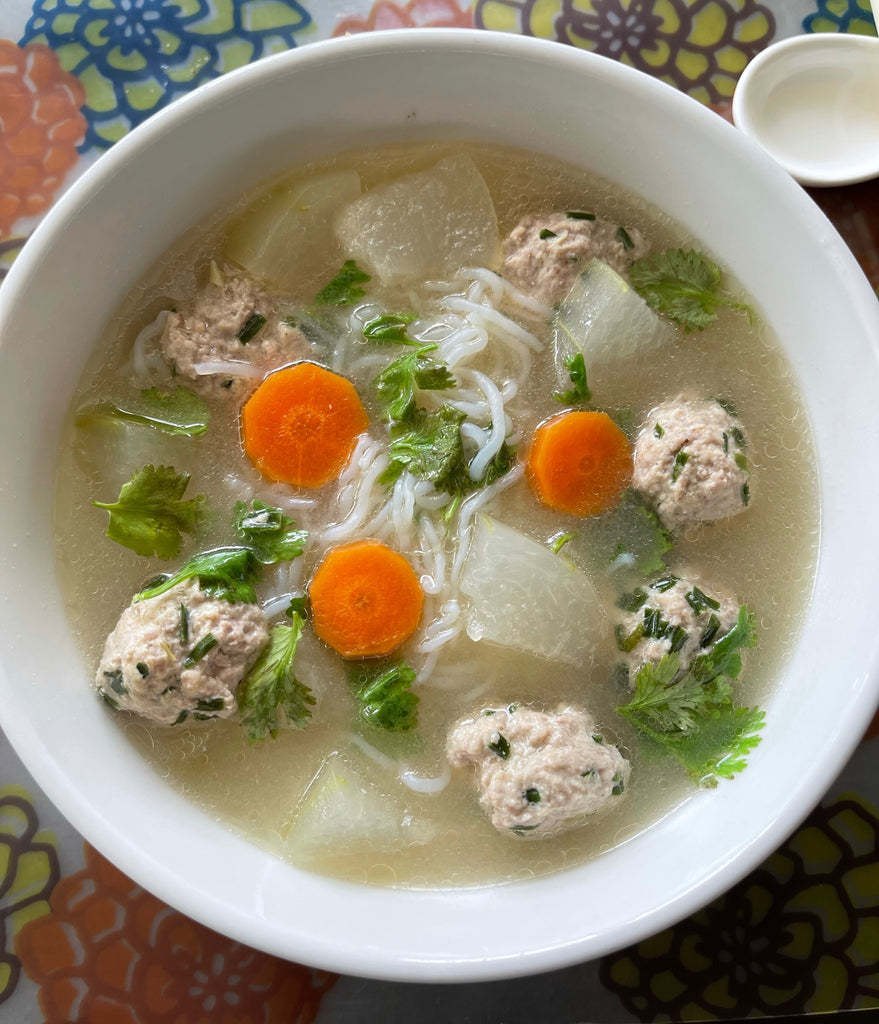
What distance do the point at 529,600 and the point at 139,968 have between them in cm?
174

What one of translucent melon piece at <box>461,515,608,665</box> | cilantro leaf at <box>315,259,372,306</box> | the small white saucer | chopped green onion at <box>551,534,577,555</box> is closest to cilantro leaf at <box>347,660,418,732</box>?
translucent melon piece at <box>461,515,608,665</box>

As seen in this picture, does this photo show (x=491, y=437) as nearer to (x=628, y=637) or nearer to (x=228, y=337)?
(x=628, y=637)

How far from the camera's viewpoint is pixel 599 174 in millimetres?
2936

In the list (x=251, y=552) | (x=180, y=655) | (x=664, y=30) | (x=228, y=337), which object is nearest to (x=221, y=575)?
(x=251, y=552)

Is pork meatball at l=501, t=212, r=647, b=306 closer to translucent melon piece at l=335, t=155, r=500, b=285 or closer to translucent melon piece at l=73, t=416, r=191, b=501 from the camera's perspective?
translucent melon piece at l=335, t=155, r=500, b=285

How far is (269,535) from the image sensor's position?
2.81m

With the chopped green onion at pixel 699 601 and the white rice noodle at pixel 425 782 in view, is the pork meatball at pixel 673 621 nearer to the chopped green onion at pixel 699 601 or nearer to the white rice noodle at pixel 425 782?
the chopped green onion at pixel 699 601

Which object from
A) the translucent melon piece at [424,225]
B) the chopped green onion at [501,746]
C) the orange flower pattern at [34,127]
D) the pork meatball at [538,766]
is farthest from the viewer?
the orange flower pattern at [34,127]

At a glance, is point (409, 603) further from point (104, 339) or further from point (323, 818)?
point (104, 339)

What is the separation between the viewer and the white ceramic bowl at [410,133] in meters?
2.36

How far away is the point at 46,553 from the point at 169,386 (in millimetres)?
647

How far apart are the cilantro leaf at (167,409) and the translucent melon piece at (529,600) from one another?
988 millimetres

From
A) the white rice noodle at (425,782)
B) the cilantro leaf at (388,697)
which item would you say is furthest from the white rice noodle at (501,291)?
the white rice noodle at (425,782)

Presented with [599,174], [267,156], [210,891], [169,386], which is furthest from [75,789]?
[599,174]
